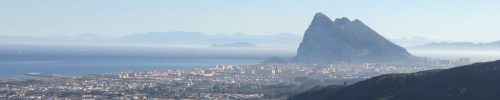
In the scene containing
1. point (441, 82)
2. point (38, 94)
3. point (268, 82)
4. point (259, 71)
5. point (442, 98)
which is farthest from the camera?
point (259, 71)

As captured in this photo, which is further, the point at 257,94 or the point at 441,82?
the point at 257,94

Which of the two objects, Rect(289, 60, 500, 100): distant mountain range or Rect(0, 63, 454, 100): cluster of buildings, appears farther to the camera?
Rect(0, 63, 454, 100): cluster of buildings

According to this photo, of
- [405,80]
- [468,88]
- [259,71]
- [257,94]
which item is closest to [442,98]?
[468,88]

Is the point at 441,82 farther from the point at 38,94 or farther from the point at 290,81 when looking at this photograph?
the point at 290,81

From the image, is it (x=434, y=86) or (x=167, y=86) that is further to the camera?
(x=167, y=86)

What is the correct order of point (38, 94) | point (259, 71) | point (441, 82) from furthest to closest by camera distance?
point (259, 71) → point (38, 94) → point (441, 82)

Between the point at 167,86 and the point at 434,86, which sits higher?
the point at 167,86

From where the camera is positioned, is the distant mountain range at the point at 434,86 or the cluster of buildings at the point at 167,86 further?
the cluster of buildings at the point at 167,86
